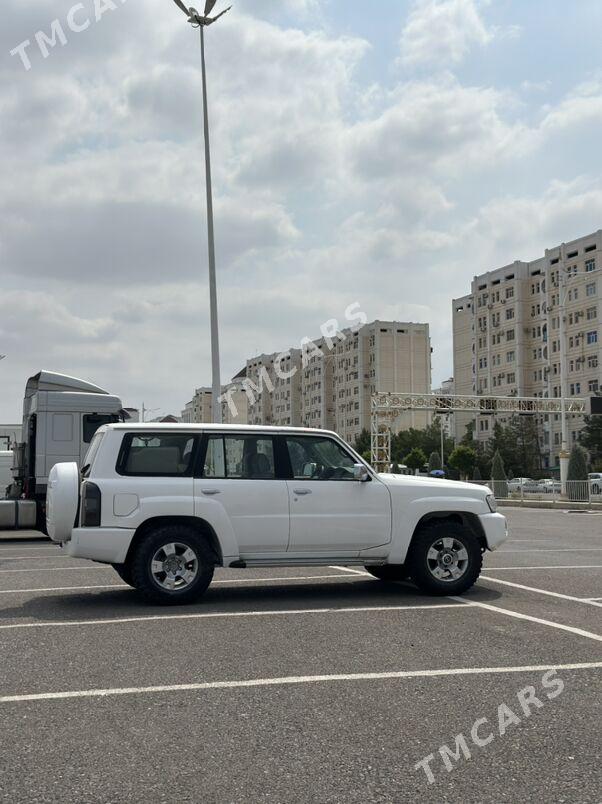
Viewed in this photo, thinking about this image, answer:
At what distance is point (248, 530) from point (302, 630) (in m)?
1.93

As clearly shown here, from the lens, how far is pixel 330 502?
9.62 meters

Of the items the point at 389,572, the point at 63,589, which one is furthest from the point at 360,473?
the point at 63,589

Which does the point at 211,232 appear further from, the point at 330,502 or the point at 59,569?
the point at 330,502

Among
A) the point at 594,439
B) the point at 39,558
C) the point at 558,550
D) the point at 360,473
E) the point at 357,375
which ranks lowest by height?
the point at 558,550

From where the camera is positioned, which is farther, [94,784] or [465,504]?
[465,504]

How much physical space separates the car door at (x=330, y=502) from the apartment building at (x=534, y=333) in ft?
278

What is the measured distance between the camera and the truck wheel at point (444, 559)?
9.70 meters

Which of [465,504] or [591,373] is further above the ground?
[591,373]

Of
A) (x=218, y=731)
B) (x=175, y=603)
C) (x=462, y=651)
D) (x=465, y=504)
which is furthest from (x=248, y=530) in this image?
(x=218, y=731)

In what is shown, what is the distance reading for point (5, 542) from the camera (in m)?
19.7

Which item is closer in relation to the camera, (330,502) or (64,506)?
(64,506)

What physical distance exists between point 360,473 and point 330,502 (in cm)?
46

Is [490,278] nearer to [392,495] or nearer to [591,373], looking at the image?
[591,373]

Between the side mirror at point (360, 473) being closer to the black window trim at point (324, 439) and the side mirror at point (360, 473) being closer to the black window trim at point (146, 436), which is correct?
the black window trim at point (324, 439)
